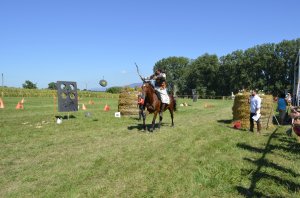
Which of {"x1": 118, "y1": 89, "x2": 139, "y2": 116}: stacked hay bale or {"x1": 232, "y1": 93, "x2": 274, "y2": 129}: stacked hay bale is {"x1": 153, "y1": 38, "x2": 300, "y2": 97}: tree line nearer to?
{"x1": 118, "y1": 89, "x2": 139, "y2": 116}: stacked hay bale

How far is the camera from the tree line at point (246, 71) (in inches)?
3521

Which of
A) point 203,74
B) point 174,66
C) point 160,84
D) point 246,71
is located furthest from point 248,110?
point 174,66

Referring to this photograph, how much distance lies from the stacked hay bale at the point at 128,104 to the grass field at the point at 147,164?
309 inches

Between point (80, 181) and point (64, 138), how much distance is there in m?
5.98

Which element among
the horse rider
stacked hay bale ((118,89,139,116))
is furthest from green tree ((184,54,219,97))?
the horse rider

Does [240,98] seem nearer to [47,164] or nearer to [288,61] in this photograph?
[47,164]

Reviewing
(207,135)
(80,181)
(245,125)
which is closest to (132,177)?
(80,181)

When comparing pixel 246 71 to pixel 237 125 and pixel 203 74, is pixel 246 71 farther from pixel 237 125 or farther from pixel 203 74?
pixel 237 125

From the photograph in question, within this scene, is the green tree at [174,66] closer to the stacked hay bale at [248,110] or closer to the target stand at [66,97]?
the target stand at [66,97]

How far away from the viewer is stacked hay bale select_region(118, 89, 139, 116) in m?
21.9

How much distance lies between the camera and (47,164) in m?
8.71

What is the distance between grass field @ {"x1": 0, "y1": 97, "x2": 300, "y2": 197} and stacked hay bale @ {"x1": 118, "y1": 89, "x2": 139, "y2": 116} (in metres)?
7.85

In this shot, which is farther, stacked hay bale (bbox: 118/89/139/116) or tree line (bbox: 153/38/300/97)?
tree line (bbox: 153/38/300/97)

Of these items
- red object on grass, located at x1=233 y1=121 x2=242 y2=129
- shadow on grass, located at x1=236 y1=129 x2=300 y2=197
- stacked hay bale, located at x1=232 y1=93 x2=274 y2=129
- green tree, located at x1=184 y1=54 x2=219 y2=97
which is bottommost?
shadow on grass, located at x1=236 y1=129 x2=300 y2=197
